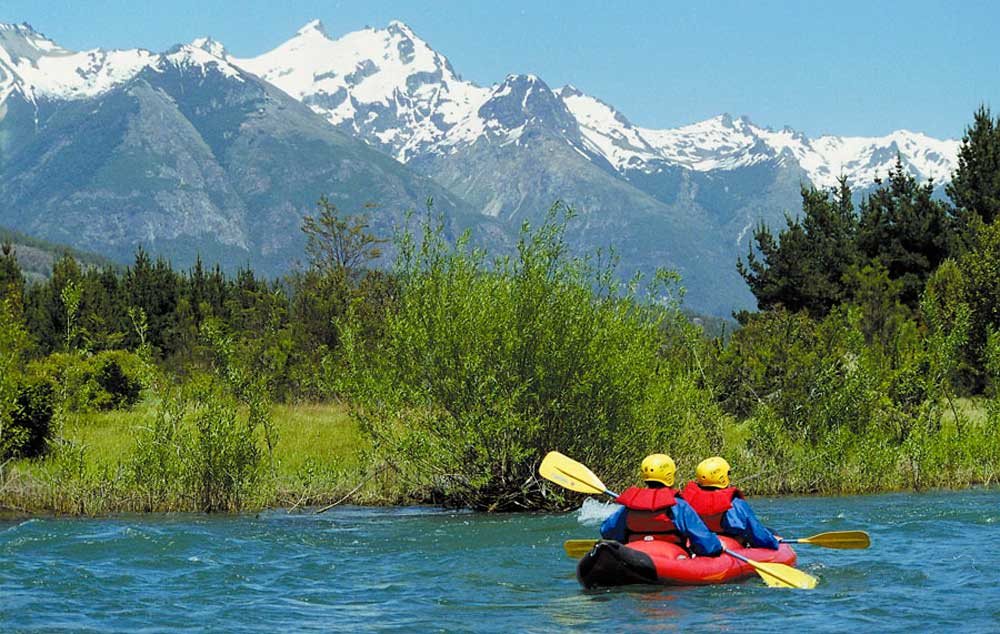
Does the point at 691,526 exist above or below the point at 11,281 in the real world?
below

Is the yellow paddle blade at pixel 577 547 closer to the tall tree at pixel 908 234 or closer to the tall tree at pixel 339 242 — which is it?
the tall tree at pixel 908 234

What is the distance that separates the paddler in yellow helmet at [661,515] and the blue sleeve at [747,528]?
97cm

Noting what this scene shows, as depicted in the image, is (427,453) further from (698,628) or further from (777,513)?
(698,628)

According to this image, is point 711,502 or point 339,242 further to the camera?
point 339,242

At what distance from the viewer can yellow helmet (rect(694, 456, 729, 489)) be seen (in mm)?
17109

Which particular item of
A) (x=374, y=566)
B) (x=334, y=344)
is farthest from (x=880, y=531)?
(x=334, y=344)

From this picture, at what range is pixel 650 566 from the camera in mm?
15820

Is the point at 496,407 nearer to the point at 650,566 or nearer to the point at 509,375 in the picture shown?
the point at 509,375

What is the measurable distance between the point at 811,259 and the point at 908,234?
14.7 feet

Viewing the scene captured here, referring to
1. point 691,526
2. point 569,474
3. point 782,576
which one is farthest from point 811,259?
point 691,526

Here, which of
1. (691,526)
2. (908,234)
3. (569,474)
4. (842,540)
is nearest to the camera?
(691,526)

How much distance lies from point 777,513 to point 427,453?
697 centimetres

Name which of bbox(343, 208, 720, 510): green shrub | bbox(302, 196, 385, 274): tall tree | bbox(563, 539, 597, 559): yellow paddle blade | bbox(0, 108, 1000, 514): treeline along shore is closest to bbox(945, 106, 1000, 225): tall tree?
bbox(0, 108, 1000, 514): treeline along shore

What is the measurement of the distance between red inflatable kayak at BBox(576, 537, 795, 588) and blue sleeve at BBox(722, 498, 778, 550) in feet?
1.97
